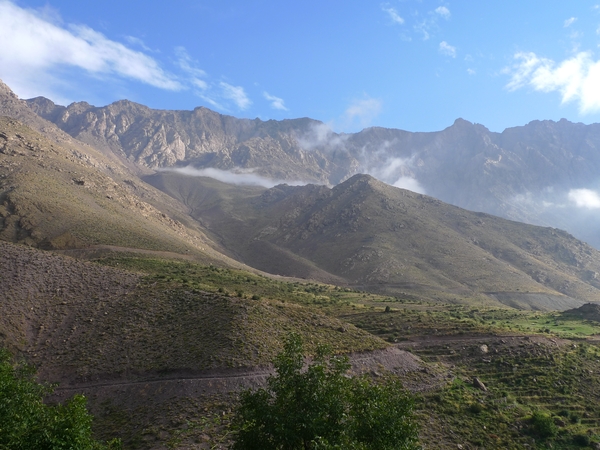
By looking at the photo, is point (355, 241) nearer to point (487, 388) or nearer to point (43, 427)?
point (487, 388)

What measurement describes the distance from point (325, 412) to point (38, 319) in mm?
37204

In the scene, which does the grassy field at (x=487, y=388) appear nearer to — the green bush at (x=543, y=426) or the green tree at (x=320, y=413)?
the green bush at (x=543, y=426)

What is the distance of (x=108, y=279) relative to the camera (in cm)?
5122

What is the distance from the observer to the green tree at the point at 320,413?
17078 mm

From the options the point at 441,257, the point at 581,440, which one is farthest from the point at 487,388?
the point at 441,257

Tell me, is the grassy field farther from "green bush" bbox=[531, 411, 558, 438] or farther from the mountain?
the mountain

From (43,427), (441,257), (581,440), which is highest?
(441,257)

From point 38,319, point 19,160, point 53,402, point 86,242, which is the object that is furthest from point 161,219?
point 53,402

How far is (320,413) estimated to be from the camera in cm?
1750

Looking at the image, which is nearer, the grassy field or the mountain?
the grassy field

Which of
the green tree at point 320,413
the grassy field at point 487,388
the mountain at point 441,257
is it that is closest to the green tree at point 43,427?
the green tree at point 320,413

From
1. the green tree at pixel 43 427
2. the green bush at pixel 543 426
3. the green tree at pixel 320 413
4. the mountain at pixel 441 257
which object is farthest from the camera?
the mountain at pixel 441 257

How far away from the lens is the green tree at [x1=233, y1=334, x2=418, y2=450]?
17078 mm

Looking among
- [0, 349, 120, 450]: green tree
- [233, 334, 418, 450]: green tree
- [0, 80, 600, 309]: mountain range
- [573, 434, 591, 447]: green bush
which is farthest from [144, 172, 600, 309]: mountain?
[0, 349, 120, 450]: green tree
